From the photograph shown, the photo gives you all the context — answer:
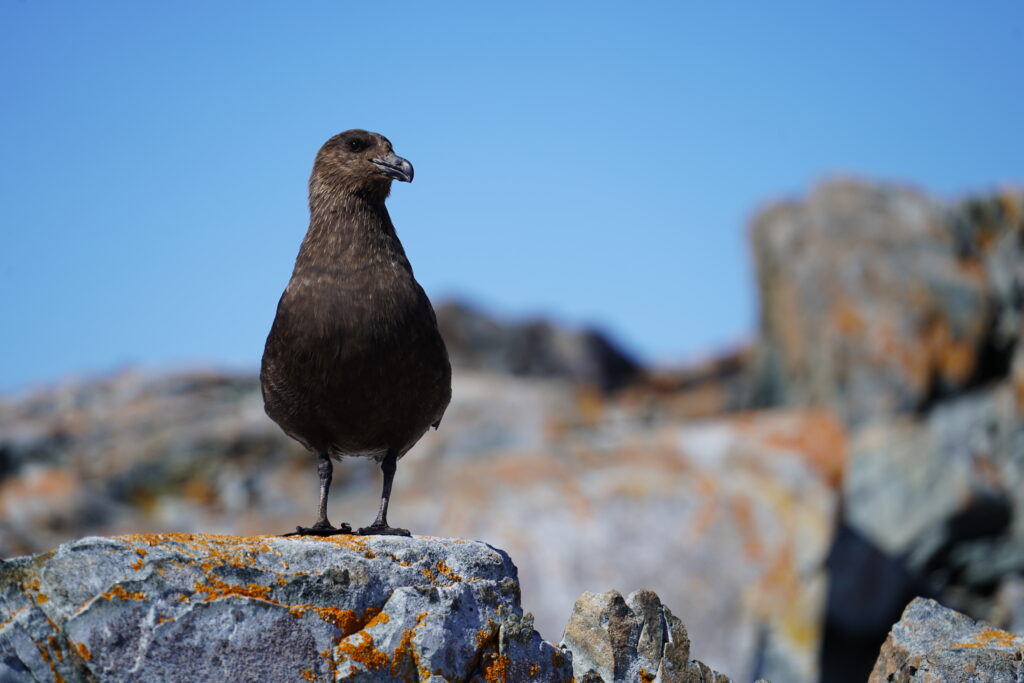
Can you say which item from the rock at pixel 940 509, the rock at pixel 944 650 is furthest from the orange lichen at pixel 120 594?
the rock at pixel 940 509

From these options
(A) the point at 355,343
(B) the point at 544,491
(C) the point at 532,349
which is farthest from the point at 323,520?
(C) the point at 532,349

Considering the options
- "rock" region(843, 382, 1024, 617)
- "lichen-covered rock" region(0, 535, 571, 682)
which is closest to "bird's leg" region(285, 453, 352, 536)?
"lichen-covered rock" region(0, 535, 571, 682)

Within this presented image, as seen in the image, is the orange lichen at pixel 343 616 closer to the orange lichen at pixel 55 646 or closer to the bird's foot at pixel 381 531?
the bird's foot at pixel 381 531

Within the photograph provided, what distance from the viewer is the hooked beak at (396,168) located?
6211 mm

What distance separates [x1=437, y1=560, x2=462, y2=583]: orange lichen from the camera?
509cm

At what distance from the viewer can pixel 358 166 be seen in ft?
20.8

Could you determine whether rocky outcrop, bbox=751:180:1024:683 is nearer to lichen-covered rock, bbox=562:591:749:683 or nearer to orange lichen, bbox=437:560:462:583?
lichen-covered rock, bbox=562:591:749:683

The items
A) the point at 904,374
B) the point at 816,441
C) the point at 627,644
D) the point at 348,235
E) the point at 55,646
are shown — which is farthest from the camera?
the point at 904,374

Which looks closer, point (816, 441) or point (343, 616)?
point (343, 616)

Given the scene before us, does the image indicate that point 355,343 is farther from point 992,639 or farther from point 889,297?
point 889,297

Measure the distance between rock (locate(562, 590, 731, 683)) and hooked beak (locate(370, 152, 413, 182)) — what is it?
255 cm

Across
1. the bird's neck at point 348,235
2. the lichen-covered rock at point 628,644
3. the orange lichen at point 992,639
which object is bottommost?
the lichen-covered rock at point 628,644

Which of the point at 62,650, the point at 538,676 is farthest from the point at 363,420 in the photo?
the point at 62,650

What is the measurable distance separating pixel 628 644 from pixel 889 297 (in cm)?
1269
